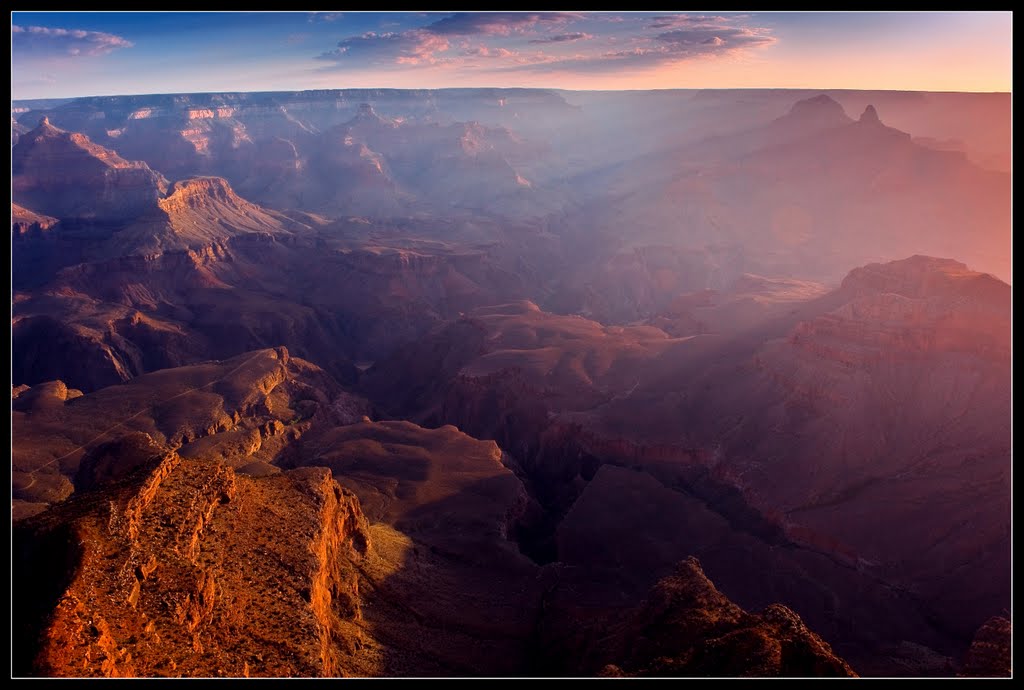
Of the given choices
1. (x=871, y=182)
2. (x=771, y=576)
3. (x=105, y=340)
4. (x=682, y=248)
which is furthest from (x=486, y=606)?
(x=871, y=182)

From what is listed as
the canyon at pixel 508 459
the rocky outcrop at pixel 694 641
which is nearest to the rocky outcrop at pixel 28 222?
the canyon at pixel 508 459

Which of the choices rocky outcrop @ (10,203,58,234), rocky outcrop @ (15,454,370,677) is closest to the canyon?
rocky outcrop @ (15,454,370,677)

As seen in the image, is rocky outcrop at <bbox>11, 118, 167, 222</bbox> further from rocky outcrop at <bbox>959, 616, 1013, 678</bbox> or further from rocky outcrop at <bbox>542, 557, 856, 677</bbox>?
rocky outcrop at <bbox>959, 616, 1013, 678</bbox>

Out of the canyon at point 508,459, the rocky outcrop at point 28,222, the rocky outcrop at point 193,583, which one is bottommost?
the canyon at point 508,459

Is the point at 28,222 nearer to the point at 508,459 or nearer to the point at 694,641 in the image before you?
the point at 508,459

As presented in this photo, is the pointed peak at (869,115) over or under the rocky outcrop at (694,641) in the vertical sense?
over

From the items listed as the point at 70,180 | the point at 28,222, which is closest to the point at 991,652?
the point at 28,222

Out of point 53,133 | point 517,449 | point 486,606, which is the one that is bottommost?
point 517,449

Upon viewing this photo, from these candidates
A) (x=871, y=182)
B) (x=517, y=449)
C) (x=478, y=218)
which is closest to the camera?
(x=517, y=449)

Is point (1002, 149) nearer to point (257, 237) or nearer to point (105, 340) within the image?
point (257, 237)

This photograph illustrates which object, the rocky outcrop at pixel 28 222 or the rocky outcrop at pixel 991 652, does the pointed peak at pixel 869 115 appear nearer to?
the rocky outcrop at pixel 991 652

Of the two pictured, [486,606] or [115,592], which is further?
[486,606]
